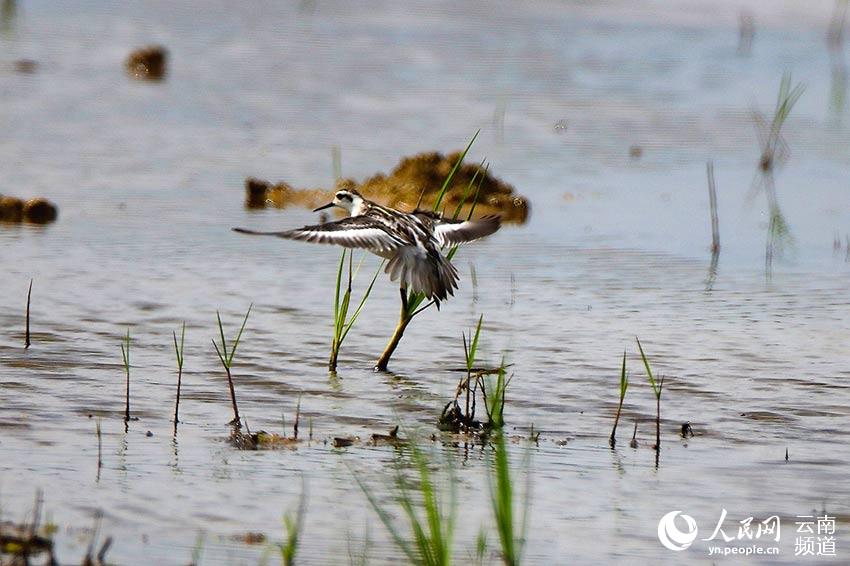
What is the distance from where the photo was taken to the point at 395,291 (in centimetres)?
970

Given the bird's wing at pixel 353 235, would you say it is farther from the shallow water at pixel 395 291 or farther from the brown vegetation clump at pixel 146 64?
the brown vegetation clump at pixel 146 64

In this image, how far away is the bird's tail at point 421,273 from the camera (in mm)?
7672

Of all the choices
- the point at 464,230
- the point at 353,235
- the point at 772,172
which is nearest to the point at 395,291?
the point at 464,230

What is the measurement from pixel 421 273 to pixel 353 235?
0.39 m

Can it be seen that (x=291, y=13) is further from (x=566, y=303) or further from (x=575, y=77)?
(x=566, y=303)

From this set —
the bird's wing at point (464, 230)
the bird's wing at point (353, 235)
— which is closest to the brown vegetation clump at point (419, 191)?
the bird's wing at point (464, 230)

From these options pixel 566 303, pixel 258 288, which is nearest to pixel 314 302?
pixel 258 288

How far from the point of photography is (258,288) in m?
9.41

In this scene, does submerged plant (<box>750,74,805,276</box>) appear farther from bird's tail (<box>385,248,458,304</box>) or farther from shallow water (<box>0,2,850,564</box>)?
bird's tail (<box>385,248,458,304</box>)

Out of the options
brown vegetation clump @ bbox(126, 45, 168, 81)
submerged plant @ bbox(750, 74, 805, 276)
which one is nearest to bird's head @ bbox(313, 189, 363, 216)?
submerged plant @ bbox(750, 74, 805, 276)

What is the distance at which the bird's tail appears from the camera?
302 inches

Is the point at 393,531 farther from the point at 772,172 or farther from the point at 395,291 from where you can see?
the point at 772,172

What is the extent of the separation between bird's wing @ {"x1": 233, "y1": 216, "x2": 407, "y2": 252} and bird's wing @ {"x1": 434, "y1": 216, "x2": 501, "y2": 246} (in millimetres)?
581

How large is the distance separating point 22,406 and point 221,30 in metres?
13.3
